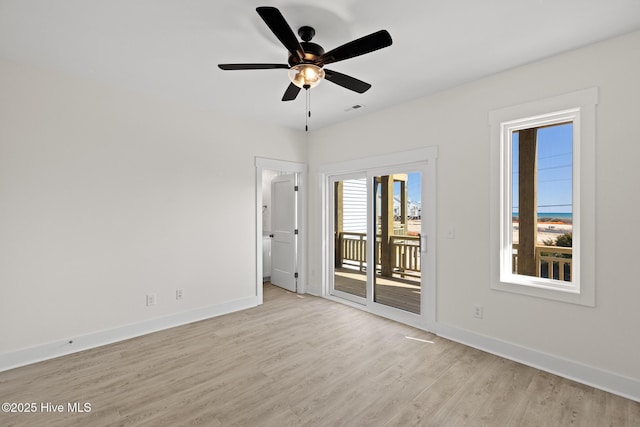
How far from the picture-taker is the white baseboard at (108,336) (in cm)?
271

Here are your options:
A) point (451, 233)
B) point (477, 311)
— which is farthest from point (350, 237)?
point (477, 311)

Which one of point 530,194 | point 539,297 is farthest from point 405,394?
point 530,194

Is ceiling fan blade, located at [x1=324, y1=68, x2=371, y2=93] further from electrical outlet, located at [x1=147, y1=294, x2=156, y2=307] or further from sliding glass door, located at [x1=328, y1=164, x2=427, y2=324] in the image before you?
electrical outlet, located at [x1=147, y1=294, x2=156, y2=307]

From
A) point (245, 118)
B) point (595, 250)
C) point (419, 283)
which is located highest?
point (245, 118)

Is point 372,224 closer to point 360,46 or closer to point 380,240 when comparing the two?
point 380,240

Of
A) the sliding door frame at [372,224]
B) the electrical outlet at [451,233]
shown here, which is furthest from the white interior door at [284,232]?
the electrical outlet at [451,233]

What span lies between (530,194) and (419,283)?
1597mm

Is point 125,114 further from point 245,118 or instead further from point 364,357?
point 364,357

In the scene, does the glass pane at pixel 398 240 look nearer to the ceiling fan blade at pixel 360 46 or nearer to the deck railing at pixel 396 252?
the deck railing at pixel 396 252

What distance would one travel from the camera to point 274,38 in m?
2.34

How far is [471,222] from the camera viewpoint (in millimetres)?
3109

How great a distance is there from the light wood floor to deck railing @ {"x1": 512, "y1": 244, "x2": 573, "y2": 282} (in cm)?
89

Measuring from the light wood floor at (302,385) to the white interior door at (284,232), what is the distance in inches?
74.7

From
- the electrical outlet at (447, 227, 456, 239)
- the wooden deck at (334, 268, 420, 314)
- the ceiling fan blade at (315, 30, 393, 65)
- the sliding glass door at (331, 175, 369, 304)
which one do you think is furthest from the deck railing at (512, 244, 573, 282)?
the ceiling fan blade at (315, 30, 393, 65)
